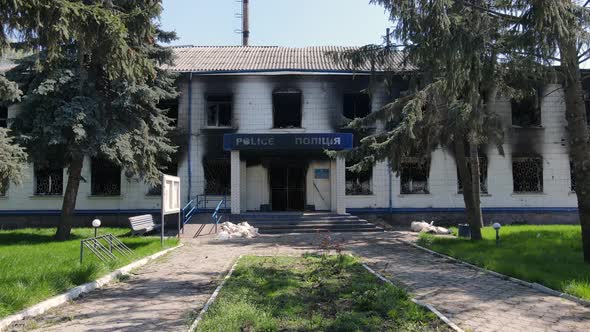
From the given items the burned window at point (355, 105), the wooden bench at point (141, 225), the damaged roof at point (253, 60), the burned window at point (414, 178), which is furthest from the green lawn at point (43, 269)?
the burned window at point (414, 178)

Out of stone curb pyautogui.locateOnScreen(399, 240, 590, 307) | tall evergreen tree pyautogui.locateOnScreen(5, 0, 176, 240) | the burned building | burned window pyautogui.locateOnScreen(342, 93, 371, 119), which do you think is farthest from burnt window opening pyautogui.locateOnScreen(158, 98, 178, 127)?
stone curb pyautogui.locateOnScreen(399, 240, 590, 307)

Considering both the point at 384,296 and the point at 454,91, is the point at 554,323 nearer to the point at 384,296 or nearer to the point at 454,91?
the point at 384,296

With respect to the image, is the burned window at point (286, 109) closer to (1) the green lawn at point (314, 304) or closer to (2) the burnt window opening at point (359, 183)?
(2) the burnt window opening at point (359, 183)

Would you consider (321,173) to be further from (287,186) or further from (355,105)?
(355,105)

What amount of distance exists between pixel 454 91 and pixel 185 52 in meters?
20.4

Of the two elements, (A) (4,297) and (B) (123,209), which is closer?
(A) (4,297)

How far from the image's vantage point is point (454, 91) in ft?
31.9

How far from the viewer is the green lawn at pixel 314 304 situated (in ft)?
18.1

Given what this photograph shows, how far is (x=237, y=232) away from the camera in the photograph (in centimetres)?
1680

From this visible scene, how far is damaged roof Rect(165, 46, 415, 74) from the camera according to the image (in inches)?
883

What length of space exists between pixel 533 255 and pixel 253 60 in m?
17.6

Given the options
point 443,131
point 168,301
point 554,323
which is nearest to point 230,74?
point 443,131

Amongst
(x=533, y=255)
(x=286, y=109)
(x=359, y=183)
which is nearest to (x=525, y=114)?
(x=359, y=183)

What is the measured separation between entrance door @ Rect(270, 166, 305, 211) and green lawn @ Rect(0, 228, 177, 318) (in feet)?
28.0
